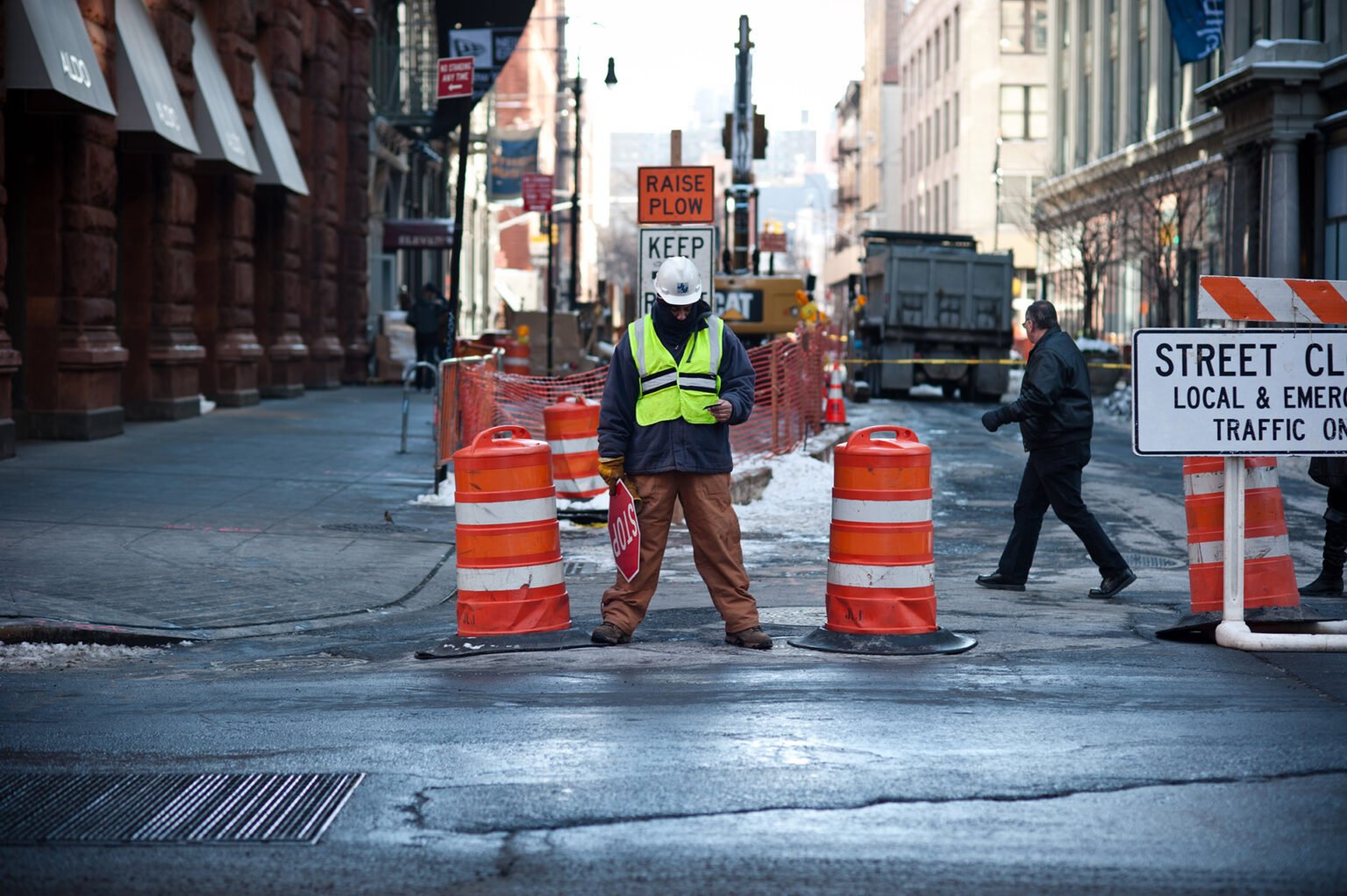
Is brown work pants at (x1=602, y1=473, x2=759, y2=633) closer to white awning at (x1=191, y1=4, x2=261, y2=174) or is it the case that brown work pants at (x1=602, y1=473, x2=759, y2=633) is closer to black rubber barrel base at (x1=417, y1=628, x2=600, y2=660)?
black rubber barrel base at (x1=417, y1=628, x2=600, y2=660)

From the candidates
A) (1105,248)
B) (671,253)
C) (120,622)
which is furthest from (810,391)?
(1105,248)

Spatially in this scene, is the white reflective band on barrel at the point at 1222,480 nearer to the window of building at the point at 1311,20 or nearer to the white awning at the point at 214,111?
the white awning at the point at 214,111

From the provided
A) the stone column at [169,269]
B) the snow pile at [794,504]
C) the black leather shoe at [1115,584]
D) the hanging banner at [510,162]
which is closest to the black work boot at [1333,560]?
the black leather shoe at [1115,584]

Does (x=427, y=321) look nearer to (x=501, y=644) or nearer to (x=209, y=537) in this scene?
(x=209, y=537)

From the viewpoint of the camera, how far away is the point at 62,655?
8.37 metres

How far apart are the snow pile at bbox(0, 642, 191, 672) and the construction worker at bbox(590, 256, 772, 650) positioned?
7.70 ft

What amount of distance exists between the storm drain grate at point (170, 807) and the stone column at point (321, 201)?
25624 mm

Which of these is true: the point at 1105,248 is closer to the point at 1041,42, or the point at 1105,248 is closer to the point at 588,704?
the point at 1041,42

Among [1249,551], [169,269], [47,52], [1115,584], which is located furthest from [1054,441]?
[169,269]

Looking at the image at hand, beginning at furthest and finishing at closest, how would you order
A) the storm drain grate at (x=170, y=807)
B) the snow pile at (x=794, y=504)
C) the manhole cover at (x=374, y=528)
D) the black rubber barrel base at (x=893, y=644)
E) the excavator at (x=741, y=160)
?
the excavator at (x=741, y=160) < the snow pile at (x=794, y=504) < the manhole cover at (x=374, y=528) < the black rubber barrel base at (x=893, y=644) < the storm drain grate at (x=170, y=807)

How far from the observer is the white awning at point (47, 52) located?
51.3ft

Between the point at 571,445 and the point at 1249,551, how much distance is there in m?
7.95

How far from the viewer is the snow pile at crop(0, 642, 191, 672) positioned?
26.7 ft

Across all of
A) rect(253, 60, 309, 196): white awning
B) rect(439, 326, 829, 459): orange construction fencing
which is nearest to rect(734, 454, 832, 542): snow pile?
rect(439, 326, 829, 459): orange construction fencing
